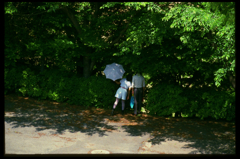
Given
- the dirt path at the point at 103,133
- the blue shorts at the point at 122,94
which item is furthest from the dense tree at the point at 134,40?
the dirt path at the point at 103,133

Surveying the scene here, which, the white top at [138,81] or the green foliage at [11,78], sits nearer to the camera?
the white top at [138,81]

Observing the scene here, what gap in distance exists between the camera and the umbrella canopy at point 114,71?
37.6 ft

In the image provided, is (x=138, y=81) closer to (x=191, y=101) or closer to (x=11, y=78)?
(x=191, y=101)

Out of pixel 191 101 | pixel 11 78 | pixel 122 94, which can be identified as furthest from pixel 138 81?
pixel 11 78

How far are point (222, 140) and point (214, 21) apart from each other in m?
3.58

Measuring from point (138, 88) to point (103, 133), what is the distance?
10.7 ft

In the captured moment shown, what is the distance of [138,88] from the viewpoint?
11.1 m

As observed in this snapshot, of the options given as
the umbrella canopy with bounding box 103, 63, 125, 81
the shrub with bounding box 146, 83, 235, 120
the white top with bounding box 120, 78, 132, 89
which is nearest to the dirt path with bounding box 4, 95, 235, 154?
the shrub with bounding box 146, 83, 235, 120

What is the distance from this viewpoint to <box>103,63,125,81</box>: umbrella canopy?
1147 cm

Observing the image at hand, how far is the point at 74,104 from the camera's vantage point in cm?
1262

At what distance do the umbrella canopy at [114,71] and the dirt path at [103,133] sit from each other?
62.1 inches

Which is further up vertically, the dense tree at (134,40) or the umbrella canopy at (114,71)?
the dense tree at (134,40)

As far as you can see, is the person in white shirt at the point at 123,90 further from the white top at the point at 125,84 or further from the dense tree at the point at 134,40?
the dense tree at the point at 134,40

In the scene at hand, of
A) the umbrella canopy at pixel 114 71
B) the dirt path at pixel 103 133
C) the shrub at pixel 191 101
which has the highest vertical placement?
the umbrella canopy at pixel 114 71
